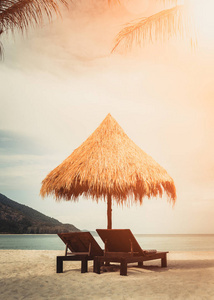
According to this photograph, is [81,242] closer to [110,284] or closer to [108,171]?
[110,284]

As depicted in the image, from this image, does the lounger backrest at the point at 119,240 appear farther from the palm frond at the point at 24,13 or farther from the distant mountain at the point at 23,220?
the distant mountain at the point at 23,220

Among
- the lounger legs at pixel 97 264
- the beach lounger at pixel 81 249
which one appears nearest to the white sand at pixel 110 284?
the lounger legs at pixel 97 264

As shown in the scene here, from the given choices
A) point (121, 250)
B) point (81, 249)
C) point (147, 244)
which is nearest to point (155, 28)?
point (121, 250)

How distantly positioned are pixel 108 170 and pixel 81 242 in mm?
1303

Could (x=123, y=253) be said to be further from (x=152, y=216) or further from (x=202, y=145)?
(x=152, y=216)

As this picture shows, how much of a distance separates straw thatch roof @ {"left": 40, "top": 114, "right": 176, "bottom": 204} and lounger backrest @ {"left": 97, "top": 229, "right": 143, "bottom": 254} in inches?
35.6

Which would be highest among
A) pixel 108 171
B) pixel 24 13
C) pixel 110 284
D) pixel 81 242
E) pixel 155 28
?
pixel 155 28

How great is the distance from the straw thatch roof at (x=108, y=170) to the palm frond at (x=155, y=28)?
1611 mm

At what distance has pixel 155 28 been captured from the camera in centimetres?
604

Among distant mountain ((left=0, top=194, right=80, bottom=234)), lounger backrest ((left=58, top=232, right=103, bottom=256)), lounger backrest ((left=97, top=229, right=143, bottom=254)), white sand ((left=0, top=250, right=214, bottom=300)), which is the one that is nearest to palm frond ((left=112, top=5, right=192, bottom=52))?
lounger backrest ((left=97, top=229, right=143, bottom=254))

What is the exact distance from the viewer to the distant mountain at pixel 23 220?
58219mm

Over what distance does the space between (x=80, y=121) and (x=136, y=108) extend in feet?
12.1

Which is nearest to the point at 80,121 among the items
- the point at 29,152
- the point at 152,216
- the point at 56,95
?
the point at 56,95

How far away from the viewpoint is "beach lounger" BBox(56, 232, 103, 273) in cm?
558
